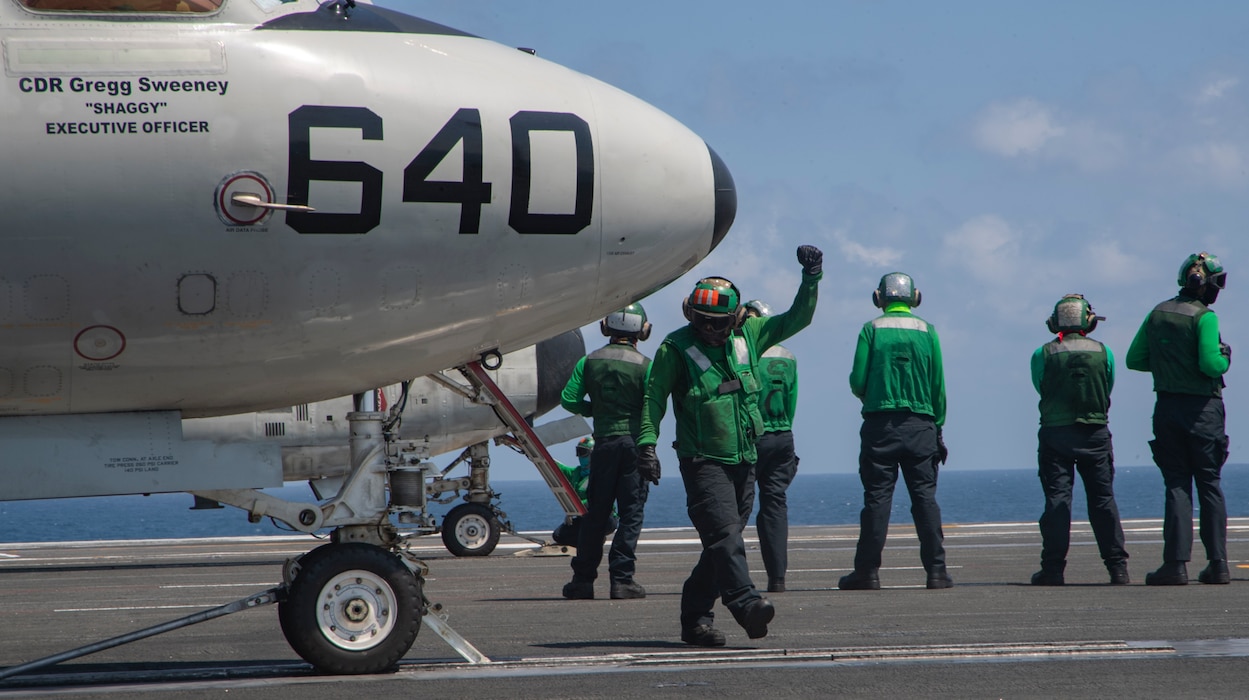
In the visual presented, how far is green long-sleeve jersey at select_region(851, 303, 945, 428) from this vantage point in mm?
10258

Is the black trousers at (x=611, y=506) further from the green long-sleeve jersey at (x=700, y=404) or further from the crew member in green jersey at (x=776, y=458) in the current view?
the green long-sleeve jersey at (x=700, y=404)

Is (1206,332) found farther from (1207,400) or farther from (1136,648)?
(1136,648)

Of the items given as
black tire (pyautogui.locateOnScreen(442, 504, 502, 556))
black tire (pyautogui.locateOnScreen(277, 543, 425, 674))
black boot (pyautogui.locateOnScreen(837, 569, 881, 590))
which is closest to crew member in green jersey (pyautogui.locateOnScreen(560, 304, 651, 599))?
black boot (pyautogui.locateOnScreen(837, 569, 881, 590))

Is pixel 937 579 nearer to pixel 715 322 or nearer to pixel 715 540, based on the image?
pixel 715 540

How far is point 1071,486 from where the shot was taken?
1062 centimetres

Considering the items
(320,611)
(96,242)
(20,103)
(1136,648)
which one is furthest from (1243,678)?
(20,103)

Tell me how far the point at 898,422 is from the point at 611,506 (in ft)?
7.33

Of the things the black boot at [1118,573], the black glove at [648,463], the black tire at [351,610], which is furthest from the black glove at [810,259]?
the black boot at [1118,573]

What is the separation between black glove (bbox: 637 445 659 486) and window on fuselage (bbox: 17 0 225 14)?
10.3ft

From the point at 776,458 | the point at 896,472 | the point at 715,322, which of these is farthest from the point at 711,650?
the point at 896,472

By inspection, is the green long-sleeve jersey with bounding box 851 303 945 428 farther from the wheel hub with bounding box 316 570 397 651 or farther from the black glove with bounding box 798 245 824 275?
the wheel hub with bounding box 316 570 397 651

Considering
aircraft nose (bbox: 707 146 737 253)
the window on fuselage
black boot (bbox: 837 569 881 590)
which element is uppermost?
the window on fuselage

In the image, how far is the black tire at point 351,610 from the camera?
644 centimetres

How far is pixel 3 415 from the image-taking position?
6.12 meters
